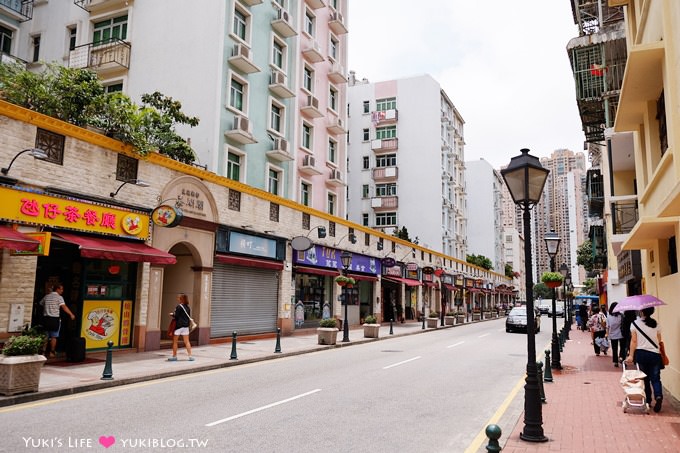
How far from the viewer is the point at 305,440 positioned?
7.01m

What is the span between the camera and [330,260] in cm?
2894

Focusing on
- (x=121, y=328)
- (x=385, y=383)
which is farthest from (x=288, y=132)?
(x=385, y=383)

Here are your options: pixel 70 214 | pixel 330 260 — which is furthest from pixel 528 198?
pixel 330 260

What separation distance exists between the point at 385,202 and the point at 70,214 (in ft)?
127

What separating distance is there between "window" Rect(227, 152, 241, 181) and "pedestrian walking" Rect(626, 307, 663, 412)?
61.8 feet

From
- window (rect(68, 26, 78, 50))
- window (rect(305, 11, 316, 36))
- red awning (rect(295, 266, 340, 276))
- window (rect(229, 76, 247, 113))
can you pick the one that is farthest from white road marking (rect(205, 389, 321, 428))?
window (rect(305, 11, 316, 36))

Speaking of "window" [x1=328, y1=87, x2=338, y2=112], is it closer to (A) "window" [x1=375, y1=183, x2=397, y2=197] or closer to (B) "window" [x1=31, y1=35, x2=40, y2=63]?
(B) "window" [x1=31, y1=35, x2=40, y2=63]

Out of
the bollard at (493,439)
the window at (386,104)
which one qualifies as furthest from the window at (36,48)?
the window at (386,104)

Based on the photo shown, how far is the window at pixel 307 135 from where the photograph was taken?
30616 mm

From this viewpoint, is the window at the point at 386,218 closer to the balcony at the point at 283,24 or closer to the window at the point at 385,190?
the window at the point at 385,190

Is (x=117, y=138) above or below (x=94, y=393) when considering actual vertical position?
above

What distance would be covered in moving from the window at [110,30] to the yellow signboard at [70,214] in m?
14.2

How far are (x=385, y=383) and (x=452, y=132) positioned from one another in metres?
51.0

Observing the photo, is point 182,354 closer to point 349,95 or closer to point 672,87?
point 672,87
